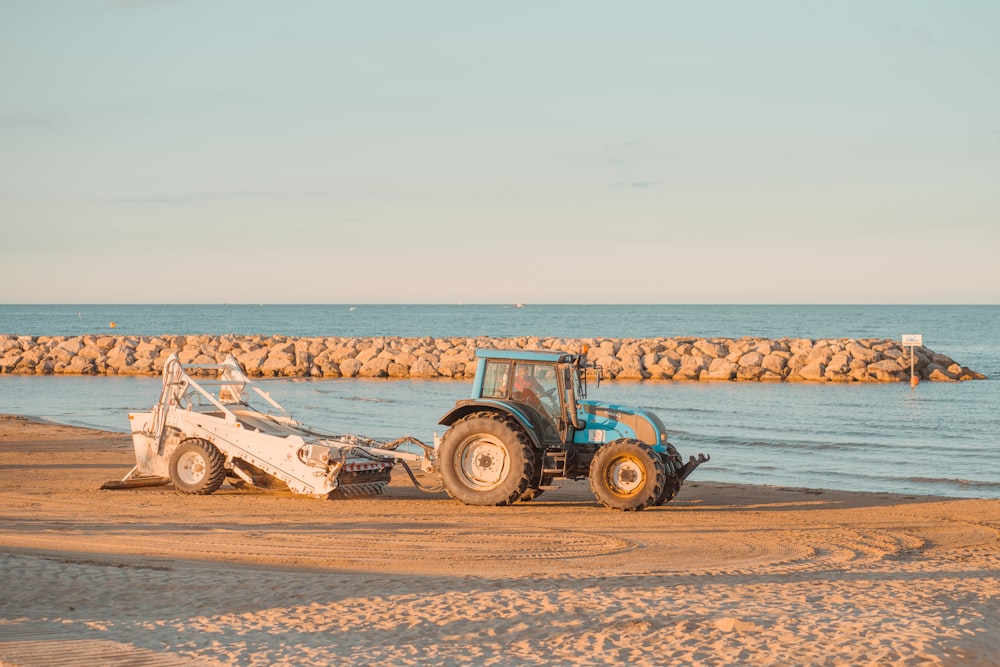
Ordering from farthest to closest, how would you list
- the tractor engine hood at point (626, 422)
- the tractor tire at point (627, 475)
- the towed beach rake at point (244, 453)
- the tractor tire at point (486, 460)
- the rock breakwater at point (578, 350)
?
1. the rock breakwater at point (578, 350)
2. the towed beach rake at point (244, 453)
3. the tractor engine hood at point (626, 422)
4. the tractor tire at point (486, 460)
5. the tractor tire at point (627, 475)

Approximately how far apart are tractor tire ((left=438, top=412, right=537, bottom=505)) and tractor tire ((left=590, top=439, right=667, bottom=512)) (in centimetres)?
76

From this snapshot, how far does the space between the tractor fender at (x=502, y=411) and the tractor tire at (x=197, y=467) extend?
285cm

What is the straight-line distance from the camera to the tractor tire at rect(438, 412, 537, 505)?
12227 mm

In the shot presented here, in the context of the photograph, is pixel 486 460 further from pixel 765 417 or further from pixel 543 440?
pixel 765 417

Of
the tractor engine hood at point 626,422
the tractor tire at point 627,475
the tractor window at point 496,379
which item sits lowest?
the tractor tire at point 627,475

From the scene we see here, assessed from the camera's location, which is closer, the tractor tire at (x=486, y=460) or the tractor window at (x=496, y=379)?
the tractor tire at (x=486, y=460)

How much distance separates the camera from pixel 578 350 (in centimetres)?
3706

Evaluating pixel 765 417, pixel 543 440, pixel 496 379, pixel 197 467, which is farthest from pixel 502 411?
pixel 765 417

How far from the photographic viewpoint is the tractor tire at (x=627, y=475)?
12078 mm

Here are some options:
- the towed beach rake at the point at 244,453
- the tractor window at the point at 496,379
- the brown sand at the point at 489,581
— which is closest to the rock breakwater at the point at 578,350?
the towed beach rake at the point at 244,453

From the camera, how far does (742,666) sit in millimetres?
6473

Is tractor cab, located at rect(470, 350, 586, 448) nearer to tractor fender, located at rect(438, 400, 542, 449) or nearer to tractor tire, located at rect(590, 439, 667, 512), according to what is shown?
tractor fender, located at rect(438, 400, 542, 449)

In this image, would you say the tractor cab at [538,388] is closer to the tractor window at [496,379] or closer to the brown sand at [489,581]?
the tractor window at [496,379]

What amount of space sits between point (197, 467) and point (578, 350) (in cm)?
2462
